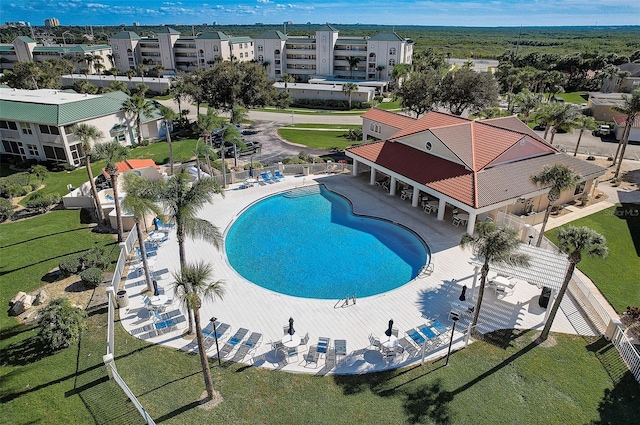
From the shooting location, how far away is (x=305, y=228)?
31906 mm

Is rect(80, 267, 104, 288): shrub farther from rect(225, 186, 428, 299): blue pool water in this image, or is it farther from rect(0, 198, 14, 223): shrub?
rect(0, 198, 14, 223): shrub

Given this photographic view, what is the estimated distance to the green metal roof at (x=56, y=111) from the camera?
147 ft

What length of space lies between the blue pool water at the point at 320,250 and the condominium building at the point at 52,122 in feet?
88.3

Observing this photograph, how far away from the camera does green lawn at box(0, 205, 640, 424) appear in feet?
51.3

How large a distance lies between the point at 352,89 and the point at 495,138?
164 ft

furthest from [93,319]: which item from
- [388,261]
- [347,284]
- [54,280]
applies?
[388,261]

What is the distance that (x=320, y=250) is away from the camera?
94.3ft

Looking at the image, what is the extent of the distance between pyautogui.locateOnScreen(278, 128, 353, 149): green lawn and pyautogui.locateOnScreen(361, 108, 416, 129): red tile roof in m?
9.13

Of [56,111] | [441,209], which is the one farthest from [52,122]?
[441,209]

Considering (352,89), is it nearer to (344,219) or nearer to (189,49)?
(344,219)

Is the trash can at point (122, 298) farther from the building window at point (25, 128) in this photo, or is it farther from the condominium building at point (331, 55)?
the condominium building at point (331, 55)

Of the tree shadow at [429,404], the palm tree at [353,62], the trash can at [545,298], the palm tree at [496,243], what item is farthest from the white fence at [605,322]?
the palm tree at [353,62]

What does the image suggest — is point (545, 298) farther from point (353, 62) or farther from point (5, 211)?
point (353, 62)

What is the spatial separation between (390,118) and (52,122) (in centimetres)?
3845
